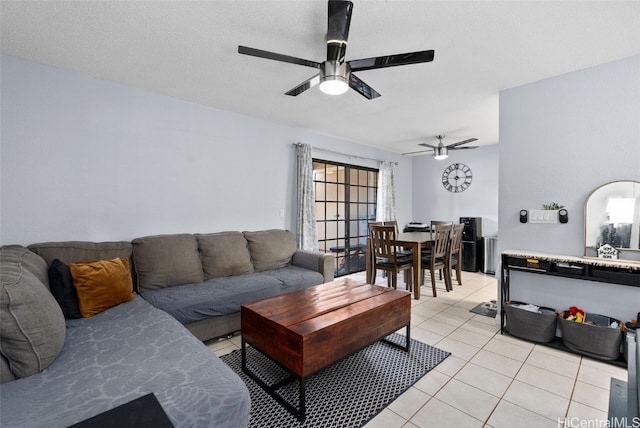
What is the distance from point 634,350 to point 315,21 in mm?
2298

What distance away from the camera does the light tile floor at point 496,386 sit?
5.60ft

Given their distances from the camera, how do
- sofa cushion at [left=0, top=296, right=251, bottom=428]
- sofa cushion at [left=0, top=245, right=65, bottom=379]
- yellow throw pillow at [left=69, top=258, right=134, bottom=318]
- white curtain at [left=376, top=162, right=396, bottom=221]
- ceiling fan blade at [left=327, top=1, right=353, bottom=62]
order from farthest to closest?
white curtain at [left=376, top=162, right=396, bottom=221] → yellow throw pillow at [left=69, top=258, right=134, bottom=318] → ceiling fan blade at [left=327, top=1, right=353, bottom=62] → sofa cushion at [left=0, top=245, right=65, bottom=379] → sofa cushion at [left=0, top=296, right=251, bottom=428]

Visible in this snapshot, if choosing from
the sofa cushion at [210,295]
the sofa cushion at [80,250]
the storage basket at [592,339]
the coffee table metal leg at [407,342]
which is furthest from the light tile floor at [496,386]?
the sofa cushion at [80,250]

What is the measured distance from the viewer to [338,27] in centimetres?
169

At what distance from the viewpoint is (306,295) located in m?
2.44

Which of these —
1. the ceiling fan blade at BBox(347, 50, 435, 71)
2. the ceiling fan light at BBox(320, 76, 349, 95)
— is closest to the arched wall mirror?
the ceiling fan blade at BBox(347, 50, 435, 71)

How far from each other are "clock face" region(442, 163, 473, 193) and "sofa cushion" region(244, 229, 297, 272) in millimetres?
4074

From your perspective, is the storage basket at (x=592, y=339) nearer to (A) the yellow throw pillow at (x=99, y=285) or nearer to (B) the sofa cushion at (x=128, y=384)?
(B) the sofa cushion at (x=128, y=384)

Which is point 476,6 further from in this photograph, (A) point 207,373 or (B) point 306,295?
(A) point 207,373

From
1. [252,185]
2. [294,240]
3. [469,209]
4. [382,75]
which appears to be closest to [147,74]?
[252,185]

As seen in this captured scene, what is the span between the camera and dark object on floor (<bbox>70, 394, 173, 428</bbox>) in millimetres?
794

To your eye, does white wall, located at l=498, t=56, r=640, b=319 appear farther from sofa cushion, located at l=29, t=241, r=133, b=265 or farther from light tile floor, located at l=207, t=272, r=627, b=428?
sofa cushion, located at l=29, t=241, r=133, b=265

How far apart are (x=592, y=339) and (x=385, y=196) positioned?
3899 mm

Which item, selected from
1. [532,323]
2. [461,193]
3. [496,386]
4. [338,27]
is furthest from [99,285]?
[461,193]
